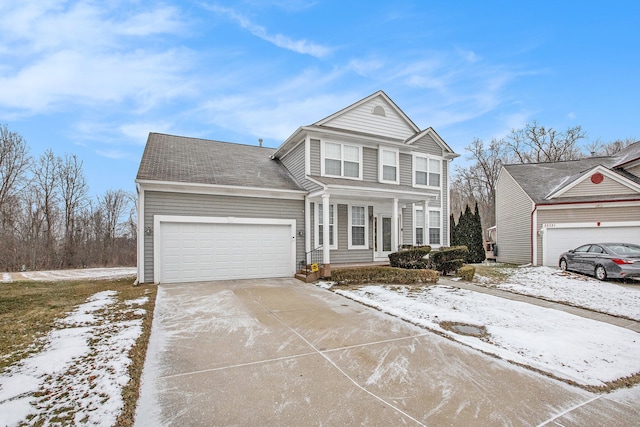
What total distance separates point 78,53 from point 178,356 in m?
11.1

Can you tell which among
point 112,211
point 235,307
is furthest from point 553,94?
point 112,211

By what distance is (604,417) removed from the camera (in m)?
2.92

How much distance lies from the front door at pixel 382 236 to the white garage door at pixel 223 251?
153 inches

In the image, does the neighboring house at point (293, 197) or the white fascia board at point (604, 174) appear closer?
the neighboring house at point (293, 197)

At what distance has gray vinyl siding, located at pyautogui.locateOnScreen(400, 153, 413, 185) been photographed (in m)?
13.9

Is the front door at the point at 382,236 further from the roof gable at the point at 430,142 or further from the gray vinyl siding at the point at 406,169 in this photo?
the roof gable at the point at 430,142

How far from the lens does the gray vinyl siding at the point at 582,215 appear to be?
13.1 meters

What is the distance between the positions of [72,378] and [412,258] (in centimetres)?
975

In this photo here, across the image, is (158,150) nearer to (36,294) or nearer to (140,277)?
(140,277)

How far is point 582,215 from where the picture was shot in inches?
541

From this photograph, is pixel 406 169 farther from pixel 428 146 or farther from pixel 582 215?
pixel 582 215

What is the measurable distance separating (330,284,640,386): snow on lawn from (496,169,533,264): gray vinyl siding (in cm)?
1011

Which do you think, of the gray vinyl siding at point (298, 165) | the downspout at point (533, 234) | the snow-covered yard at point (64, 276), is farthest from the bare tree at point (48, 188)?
the downspout at point (533, 234)

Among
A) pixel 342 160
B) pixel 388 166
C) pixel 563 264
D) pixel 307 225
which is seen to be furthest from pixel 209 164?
pixel 563 264
